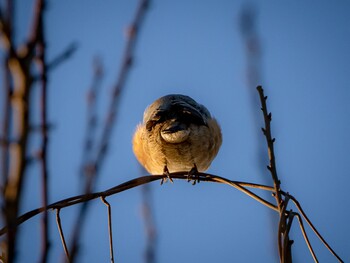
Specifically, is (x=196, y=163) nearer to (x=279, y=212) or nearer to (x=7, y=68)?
(x=279, y=212)

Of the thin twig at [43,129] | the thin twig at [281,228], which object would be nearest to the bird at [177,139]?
the thin twig at [281,228]

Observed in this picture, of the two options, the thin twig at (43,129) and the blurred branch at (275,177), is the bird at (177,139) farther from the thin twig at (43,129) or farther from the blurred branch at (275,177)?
the thin twig at (43,129)

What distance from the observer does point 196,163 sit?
16.9ft

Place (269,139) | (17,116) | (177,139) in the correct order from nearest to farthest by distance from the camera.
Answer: (17,116) → (269,139) → (177,139)

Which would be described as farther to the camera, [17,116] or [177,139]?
[177,139]

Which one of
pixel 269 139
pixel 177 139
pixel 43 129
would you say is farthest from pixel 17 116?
pixel 177 139

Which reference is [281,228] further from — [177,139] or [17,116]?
[177,139]

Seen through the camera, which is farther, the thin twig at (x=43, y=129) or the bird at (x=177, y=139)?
the bird at (x=177, y=139)

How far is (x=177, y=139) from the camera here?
4.71 metres

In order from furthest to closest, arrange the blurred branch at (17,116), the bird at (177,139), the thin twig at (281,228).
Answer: the bird at (177,139)
the thin twig at (281,228)
the blurred branch at (17,116)

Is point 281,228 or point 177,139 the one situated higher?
point 177,139

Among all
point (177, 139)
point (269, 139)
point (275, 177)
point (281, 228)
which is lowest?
point (281, 228)

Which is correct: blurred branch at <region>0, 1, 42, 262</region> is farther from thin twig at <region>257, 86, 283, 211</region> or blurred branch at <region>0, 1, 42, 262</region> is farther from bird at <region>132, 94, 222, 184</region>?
bird at <region>132, 94, 222, 184</region>

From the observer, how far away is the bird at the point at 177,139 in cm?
474
